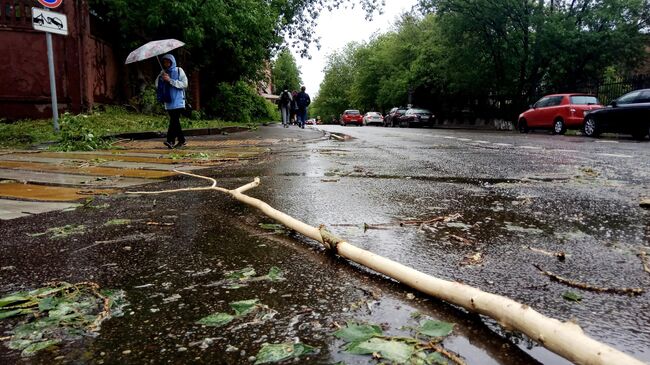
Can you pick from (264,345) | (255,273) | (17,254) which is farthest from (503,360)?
(17,254)

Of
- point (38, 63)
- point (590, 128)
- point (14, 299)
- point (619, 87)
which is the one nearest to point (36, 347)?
point (14, 299)

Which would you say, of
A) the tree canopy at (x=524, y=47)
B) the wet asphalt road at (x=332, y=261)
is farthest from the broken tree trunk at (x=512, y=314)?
the tree canopy at (x=524, y=47)

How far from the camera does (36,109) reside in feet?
39.7

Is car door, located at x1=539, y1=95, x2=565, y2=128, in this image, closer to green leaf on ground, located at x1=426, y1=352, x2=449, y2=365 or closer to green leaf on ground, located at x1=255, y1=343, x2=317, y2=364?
green leaf on ground, located at x1=426, y1=352, x2=449, y2=365

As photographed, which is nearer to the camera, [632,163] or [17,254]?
[17,254]

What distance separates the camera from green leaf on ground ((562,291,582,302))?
1.48m

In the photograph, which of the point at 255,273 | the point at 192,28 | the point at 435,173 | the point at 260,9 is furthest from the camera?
the point at 260,9

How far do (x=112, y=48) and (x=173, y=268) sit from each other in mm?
15506

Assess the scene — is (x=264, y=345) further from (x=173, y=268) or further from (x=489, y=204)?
(x=489, y=204)

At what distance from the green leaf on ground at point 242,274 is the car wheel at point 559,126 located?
18.1 m

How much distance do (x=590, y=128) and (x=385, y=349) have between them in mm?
Answer: 16462

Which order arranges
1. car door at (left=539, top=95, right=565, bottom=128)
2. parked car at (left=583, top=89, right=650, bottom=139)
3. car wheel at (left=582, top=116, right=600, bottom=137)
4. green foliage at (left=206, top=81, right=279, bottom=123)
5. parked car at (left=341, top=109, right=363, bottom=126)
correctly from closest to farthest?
parked car at (left=583, top=89, right=650, bottom=139), car wheel at (left=582, top=116, right=600, bottom=137), car door at (left=539, top=95, right=565, bottom=128), green foliage at (left=206, top=81, right=279, bottom=123), parked car at (left=341, top=109, right=363, bottom=126)

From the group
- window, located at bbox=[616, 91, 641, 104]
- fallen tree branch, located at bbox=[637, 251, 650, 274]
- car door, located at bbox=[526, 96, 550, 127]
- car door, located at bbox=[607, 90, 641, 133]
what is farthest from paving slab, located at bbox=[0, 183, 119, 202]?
car door, located at bbox=[526, 96, 550, 127]

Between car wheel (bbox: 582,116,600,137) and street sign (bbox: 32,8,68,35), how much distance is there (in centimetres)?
1489
